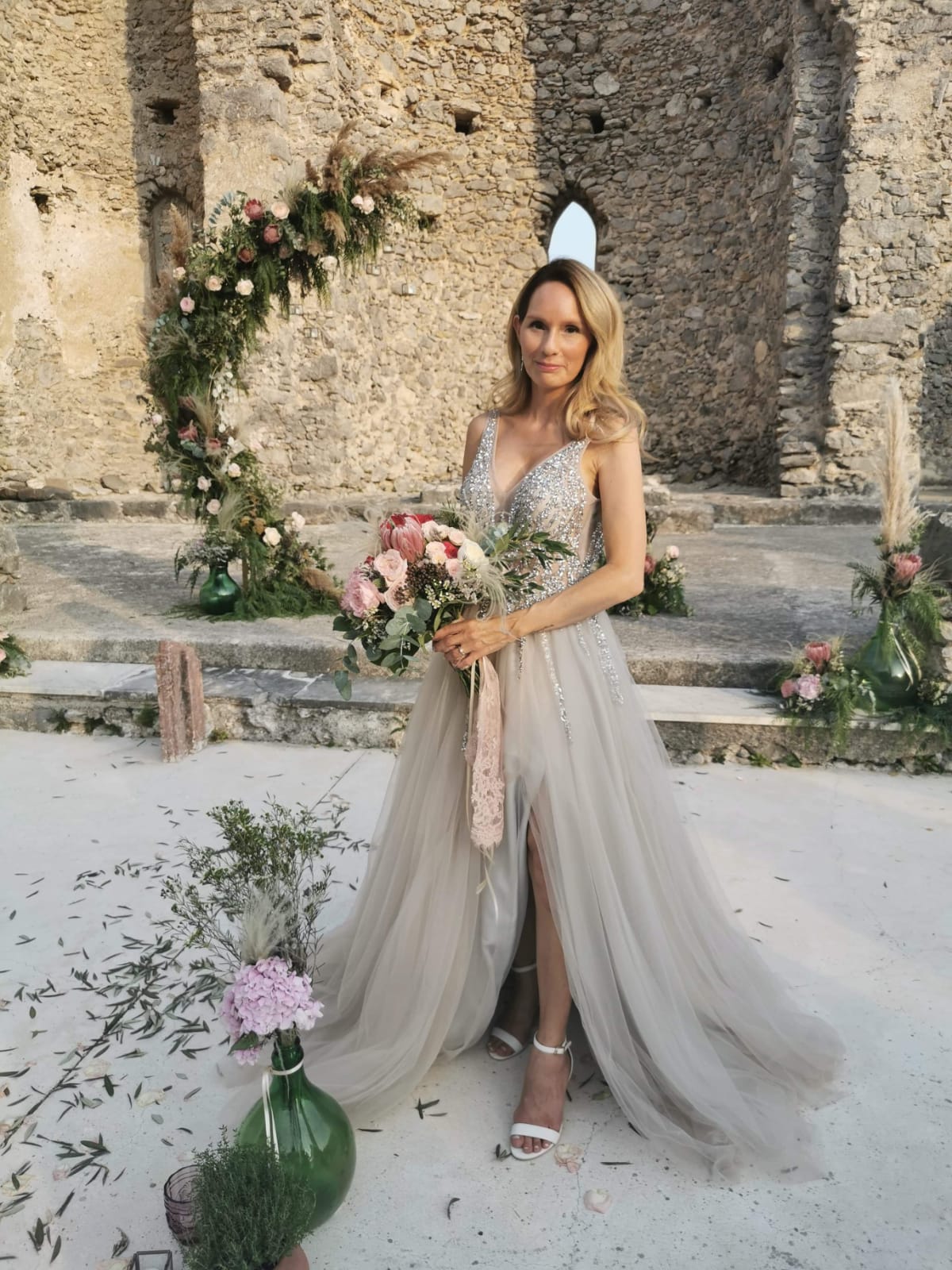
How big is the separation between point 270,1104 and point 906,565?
129 inches

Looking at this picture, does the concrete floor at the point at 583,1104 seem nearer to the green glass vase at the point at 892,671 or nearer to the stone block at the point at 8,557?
the green glass vase at the point at 892,671

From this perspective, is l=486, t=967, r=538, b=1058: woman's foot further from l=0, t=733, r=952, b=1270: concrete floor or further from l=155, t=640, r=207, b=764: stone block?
l=155, t=640, r=207, b=764: stone block

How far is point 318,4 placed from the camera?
8781 mm

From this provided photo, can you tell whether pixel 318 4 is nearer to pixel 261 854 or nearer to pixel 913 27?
pixel 913 27

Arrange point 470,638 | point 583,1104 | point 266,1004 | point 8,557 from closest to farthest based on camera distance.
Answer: point 266,1004 → point 470,638 → point 583,1104 → point 8,557

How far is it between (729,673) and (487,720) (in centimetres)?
251

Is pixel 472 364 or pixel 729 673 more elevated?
pixel 472 364

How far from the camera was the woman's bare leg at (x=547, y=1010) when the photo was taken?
1.86 metres

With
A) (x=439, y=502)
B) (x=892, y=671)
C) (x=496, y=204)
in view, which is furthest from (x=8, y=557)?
(x=496, y=204)

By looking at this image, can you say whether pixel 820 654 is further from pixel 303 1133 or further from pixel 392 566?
pixel 303 1133

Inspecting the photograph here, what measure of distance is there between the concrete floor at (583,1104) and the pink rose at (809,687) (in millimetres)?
446

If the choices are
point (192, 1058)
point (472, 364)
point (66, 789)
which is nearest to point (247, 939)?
point (192, 1058)

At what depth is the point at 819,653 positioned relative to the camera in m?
3.67

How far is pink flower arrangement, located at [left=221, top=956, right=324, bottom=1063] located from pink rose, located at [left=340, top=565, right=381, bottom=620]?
69 centimetres
